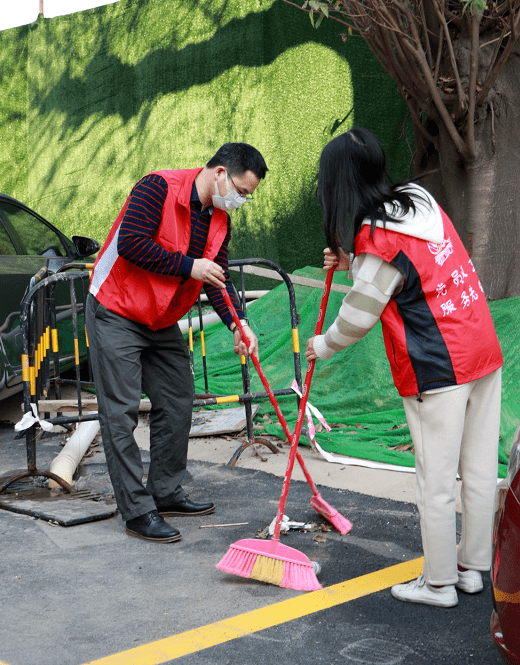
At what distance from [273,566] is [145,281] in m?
1.40

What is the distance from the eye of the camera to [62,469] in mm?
4281

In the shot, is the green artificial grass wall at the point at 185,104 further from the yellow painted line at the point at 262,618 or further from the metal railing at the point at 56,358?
the yellow painted line at the point at 262,618

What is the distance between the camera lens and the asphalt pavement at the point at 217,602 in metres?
2.26

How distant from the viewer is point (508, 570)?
1688 mm

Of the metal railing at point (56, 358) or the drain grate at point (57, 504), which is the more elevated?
the metal railing at point (56, 358)

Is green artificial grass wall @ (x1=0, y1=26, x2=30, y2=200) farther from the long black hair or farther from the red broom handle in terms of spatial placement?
the long black hair

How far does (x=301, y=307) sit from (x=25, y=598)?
15.4 ft

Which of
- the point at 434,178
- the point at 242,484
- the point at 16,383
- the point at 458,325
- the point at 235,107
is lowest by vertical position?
the point at 242,484

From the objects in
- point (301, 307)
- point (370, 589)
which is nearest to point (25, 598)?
point (370, 589)

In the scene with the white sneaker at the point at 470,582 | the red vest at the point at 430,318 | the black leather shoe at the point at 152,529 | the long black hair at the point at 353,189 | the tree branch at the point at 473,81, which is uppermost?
the tree branch at the point at 473,81

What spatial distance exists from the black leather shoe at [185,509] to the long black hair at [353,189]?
173 cm

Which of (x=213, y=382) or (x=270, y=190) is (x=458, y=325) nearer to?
(x=213, y=382)

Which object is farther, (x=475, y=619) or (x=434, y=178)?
(x=434, y=178)

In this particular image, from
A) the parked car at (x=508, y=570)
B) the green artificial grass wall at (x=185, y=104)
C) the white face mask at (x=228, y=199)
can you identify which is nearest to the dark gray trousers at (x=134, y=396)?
the white face mask at (x=228, y=199)
